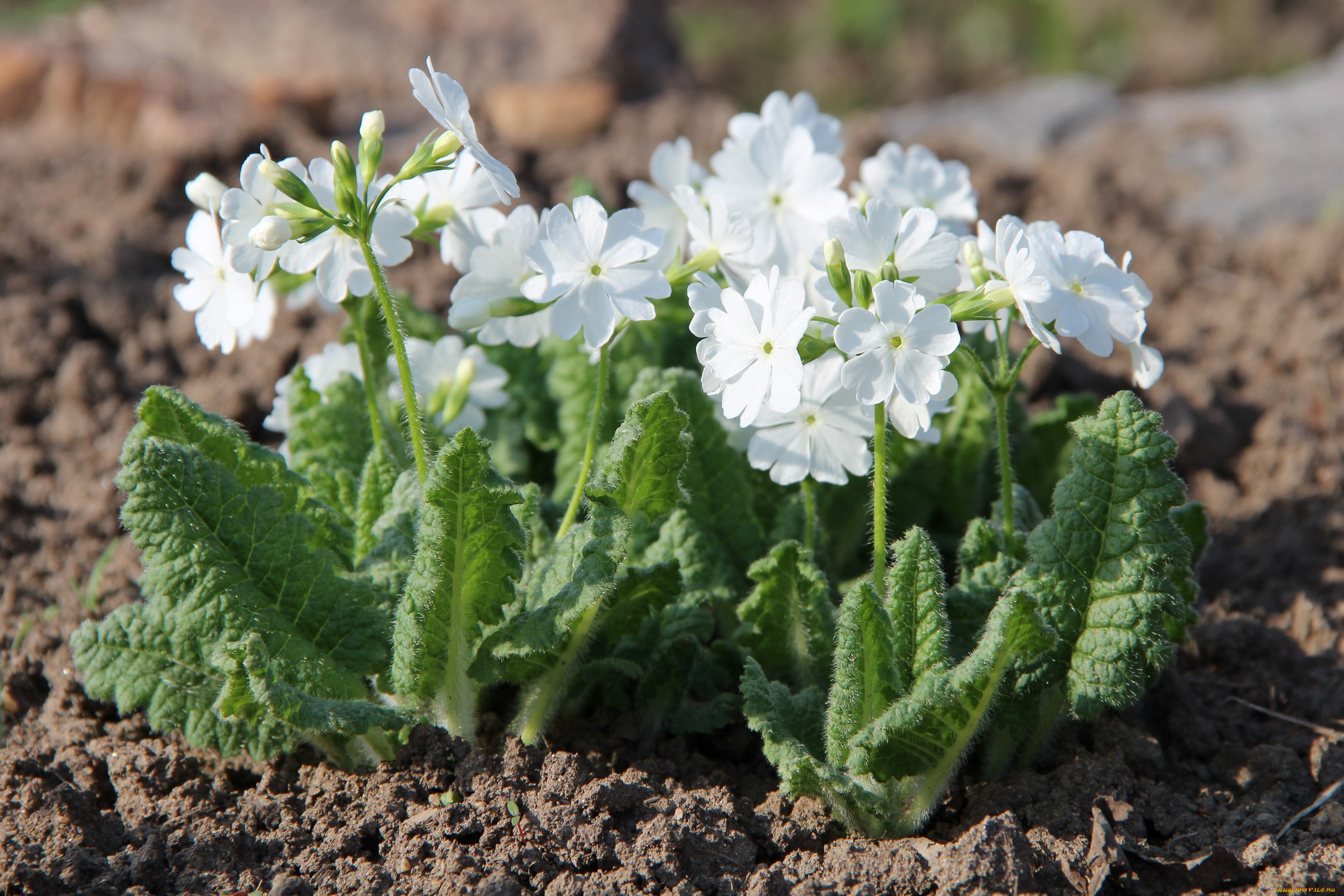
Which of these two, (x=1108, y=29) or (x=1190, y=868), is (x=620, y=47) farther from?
(x=1108, y=29)

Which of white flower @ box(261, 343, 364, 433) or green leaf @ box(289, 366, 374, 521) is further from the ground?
white flower @ box(261, 343, 364, 433)

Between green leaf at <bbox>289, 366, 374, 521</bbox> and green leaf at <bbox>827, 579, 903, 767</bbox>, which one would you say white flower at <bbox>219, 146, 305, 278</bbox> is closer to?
green leaf at <bbox>289, 366, 374, 521</bbox>

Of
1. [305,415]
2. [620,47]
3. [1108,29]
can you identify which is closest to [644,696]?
[305,415]

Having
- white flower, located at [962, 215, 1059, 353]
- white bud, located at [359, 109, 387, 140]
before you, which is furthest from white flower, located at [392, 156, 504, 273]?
white flower, located at [962, 215, 1059, 353]

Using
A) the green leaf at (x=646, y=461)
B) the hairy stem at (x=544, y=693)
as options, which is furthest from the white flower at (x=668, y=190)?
the hairy stem at (x=544, y=693)

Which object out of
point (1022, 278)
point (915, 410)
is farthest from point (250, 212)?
point (1022, 278)
